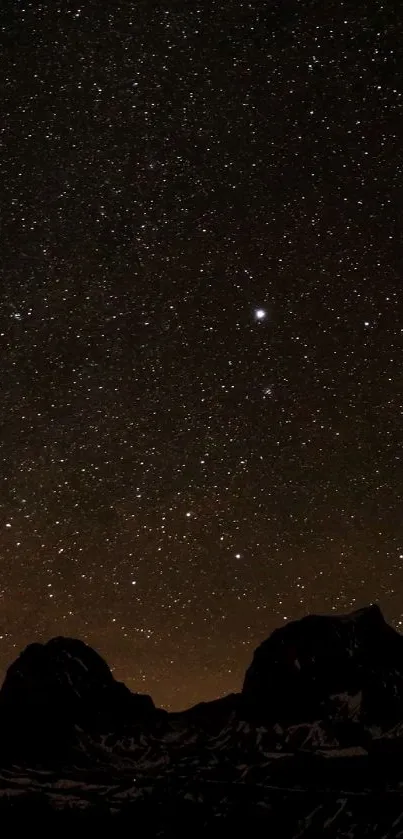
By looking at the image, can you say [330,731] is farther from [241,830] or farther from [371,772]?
[241,830]

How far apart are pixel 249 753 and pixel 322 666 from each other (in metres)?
63.7

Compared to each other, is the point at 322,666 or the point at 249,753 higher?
the point at 322,666

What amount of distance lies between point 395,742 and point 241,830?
3962 cm

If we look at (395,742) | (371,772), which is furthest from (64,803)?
(395,742)

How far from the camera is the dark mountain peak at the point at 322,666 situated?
178125mm

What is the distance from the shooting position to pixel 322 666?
187 metres

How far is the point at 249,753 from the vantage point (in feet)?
417

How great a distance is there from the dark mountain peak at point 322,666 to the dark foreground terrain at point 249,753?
25 centimetres

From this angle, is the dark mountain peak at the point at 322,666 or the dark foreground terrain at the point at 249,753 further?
the dark mountain peak at the point at 322,666

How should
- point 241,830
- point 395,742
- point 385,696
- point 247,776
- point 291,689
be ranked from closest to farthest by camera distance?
point 241,830 < point 247,776 < point 395,742 < point 385,696 < point 291,689

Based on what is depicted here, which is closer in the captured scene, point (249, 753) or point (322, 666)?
point (249, 753)

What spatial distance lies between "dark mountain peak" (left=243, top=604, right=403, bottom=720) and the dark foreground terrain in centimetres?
25

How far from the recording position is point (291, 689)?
186m

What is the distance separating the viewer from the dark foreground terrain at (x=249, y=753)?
312ft
